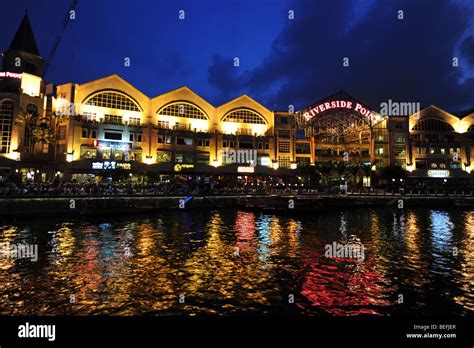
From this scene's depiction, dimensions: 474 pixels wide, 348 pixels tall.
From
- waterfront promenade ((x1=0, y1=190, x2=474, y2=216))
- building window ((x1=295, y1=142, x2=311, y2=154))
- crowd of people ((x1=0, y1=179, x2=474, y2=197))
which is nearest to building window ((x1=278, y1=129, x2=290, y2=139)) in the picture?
building window ((x1=295, y1=142, x2=311, y2=154))

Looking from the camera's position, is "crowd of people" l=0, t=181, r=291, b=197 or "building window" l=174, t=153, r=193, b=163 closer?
"crowd of people" l=0, t=181, r=291, b=197

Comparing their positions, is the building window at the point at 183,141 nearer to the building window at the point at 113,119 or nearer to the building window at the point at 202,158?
the building window at the point at 202,158

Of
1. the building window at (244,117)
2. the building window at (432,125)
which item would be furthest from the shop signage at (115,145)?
the building window at (432,125)

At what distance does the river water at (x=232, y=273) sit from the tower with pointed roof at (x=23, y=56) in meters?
47.4

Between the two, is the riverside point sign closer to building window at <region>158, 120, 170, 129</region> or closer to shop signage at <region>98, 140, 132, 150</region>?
building window at <region>158, 120, 170, 129</region>

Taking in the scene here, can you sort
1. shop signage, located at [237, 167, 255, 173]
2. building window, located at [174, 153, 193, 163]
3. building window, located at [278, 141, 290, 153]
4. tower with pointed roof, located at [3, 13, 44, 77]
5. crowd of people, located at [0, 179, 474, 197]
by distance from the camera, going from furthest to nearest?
1. building window, located at [278, 141, 290, 153]
2. shop signage, located at [237, 167, 255, 173]
3. building window, located at [174, 153, 193, 163]
4. tower with pointed roof, located at [3, 13, 44, 77]
5. crowd of people, located at [0, 179, 474, 197]

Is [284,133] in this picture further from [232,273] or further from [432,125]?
[232,273]

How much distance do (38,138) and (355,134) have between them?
75178mm

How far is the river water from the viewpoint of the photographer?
11.4 metres

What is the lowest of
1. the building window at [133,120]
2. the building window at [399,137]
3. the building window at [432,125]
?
the building window at [399,137]

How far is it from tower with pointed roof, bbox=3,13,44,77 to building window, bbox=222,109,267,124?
39993 mm

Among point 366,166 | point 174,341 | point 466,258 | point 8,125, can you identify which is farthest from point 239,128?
point 174,341

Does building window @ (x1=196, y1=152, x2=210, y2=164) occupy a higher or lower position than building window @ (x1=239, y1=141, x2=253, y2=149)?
lower

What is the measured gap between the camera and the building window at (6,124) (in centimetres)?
5444
